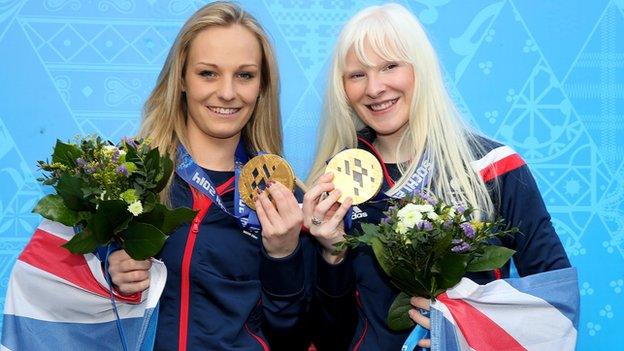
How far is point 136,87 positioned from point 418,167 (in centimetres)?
137

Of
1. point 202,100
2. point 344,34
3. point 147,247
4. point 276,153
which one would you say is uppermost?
point 344,34

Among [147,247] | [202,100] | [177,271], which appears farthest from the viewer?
[202,100]

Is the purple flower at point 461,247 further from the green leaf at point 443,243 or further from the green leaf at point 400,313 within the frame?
the green leaf at point 400,313

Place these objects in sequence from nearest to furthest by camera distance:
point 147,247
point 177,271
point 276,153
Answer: point 147,247 < point 177,271 < point 276,153

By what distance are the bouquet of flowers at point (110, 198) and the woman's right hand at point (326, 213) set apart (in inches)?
16.7

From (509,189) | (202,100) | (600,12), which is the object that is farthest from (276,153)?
(600,12)

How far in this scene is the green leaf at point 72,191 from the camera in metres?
2.39

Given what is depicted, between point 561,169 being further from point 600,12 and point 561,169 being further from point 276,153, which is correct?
point 276,153

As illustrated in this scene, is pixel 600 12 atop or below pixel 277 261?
atop

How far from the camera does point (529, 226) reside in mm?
2715

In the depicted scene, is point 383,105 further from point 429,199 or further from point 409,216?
point 409,216

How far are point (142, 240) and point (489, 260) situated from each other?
42.1 inches

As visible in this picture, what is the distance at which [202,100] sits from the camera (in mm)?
2902

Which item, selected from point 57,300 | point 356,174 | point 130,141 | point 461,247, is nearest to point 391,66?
point 356,174
